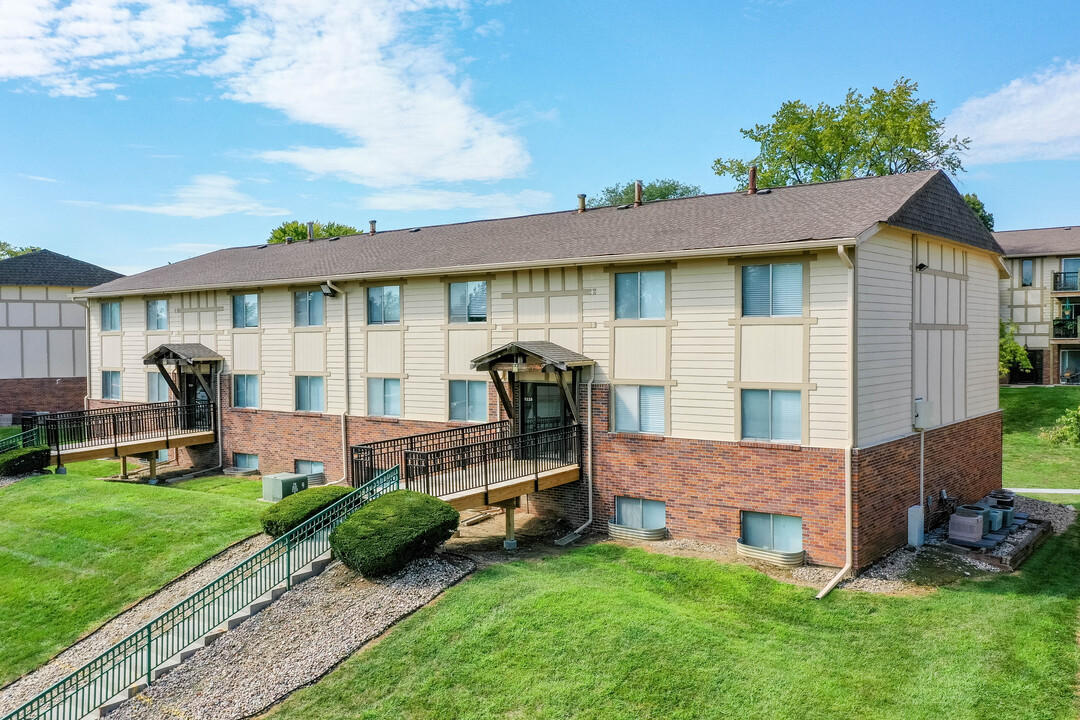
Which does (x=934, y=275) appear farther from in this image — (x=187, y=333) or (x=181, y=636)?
(x=187, y=333)

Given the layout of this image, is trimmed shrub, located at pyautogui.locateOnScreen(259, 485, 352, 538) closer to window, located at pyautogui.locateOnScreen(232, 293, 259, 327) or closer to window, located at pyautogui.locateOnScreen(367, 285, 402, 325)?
window, located at pyautogui.locateOnScreen(367, 285, 402, 325)

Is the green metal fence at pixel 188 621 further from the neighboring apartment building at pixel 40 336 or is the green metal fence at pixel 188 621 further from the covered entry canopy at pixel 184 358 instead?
the neighboring apartment building at pixel 40 336

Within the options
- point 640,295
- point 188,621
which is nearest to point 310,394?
point 188,621

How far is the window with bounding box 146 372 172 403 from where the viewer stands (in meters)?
25.2

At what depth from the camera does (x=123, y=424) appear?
2272 centimetres

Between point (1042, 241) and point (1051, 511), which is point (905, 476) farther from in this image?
point (1042, 241)

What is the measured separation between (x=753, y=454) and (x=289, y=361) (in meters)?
13.7

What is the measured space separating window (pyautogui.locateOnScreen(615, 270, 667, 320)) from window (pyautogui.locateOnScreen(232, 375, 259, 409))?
40.5 feet

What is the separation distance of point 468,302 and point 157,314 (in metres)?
13.0

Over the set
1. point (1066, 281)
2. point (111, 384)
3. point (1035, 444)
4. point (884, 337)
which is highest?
point (1066, 281)

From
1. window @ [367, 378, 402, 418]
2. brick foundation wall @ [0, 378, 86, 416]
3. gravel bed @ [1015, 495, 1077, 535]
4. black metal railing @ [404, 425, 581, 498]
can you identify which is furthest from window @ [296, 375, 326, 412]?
brick foundation wall @ [0, 378, 86, 416]

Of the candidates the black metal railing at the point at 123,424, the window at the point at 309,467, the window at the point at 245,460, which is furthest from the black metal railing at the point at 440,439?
the black metal railing at the point at 123,424

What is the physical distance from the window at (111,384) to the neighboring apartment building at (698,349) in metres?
6.01

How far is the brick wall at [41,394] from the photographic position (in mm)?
33312
